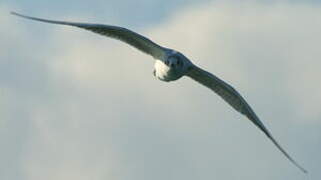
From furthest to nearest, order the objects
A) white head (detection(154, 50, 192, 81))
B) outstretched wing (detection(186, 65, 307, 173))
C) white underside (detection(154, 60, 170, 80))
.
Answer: outstretched wing (detection(186, 65, 307, 173))
white underside (detection(154, 60, 170, 80))
white head (detection(154, 50, 192, 81))

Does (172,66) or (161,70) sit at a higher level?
(172,66)

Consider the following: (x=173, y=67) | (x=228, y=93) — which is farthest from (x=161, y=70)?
(x=228, y=93)

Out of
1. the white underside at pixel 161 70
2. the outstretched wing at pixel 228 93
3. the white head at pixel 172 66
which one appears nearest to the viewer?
the white head at pixel 172 66

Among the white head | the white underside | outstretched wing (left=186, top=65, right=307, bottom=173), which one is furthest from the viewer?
outstretched wing (left=186, top=65, right=307, bottom=173)

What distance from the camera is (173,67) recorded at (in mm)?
59719

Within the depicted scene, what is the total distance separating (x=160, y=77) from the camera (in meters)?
61.1

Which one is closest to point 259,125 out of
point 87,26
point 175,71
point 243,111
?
point 243,111

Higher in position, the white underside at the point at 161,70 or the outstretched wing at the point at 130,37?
the outstretched wing at the point at 130,37

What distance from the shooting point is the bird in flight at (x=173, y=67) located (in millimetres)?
60031

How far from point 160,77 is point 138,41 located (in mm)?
3388

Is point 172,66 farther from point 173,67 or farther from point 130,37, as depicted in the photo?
point 130,37

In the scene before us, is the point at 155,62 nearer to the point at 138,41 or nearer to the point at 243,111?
the point at 138,41

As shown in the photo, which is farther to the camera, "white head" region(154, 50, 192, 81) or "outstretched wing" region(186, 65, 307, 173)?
"outstretched wing" region(186, 65, 307, 173)

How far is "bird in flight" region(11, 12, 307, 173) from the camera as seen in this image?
197 ft
